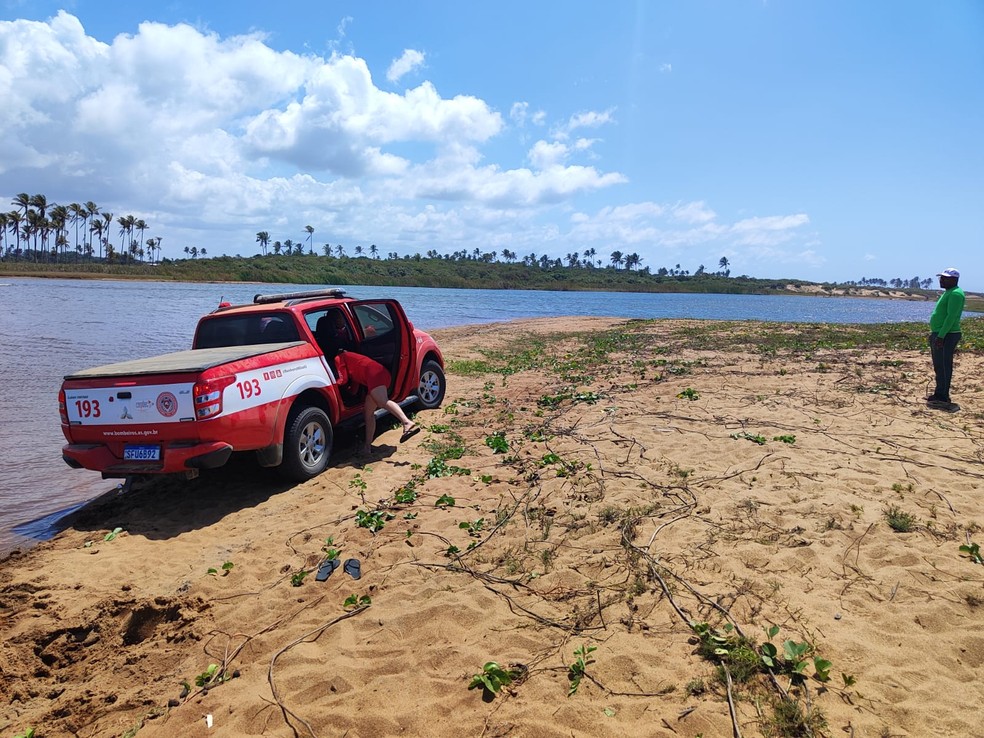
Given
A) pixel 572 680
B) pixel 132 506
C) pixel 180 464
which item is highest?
pixel 180 464

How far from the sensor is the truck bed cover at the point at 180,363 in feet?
16.9

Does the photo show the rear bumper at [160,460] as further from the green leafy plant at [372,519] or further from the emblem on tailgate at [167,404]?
the green leafy plant at [372,519]

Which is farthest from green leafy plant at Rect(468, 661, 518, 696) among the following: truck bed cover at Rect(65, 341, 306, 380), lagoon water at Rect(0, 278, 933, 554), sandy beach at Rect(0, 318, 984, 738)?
lagoon water at Rect(0, 278, 933, 554)

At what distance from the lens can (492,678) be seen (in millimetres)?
2965

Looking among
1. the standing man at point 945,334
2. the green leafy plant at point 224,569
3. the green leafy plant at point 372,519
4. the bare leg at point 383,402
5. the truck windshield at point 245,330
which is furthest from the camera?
the standing man at point 945,334

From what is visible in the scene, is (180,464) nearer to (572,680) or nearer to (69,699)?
(69,699)

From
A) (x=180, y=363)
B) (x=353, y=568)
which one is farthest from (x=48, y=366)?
(x=353, y=568)

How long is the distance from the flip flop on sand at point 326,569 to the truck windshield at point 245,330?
317 cm

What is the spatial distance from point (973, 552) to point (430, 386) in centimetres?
727

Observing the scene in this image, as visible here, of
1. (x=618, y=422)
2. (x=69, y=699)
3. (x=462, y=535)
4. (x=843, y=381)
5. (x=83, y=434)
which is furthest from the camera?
(x=843, y=381)

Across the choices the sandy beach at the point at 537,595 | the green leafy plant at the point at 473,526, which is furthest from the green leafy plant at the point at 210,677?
the green leafy plant at the point at 473,526

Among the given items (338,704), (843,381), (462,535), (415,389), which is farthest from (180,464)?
(843,381)

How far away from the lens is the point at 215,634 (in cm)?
365

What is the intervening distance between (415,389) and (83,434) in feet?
14.1
